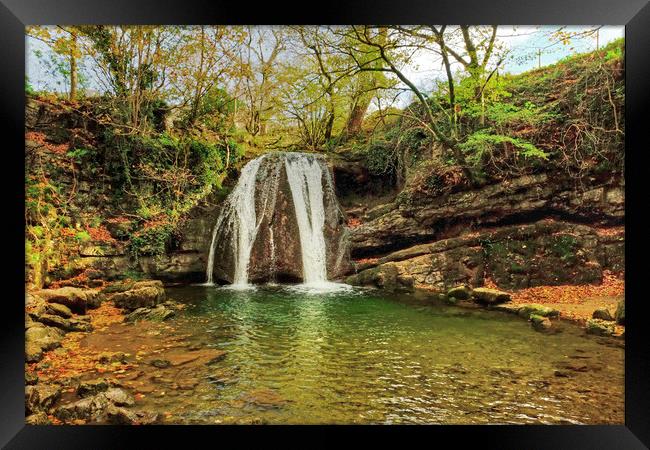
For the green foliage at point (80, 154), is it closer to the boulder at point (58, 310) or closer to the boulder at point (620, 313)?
the boulder at point (58, 310)

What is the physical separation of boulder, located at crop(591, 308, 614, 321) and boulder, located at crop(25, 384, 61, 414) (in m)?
5.54

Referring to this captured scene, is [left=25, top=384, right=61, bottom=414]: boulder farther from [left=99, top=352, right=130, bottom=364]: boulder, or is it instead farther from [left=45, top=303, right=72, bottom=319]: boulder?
[left=45, top=303, right=72, bottom=319]: boulder

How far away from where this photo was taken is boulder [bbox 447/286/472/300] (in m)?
5.00

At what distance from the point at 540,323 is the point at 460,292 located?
1293 mm

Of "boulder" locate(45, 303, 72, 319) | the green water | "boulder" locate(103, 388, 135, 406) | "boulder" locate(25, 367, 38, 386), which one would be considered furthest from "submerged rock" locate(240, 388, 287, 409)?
"boulder" locate(45, 303, 72, 319)

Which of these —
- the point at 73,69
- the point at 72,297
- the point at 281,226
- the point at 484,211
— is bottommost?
the point at 72,297

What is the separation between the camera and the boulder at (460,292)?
5004mm

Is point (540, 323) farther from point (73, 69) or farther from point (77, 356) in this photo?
point (73, 69)

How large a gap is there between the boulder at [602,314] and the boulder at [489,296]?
3.32 ft

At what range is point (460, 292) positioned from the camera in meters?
5.09

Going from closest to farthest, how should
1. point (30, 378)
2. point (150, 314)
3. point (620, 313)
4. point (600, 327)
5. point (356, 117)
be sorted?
point (30, 378) → point (620, 313) → point (600, 327) → point (150, 314) → point (356, 117)

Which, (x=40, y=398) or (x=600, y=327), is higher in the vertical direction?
(x=600, y=327)
